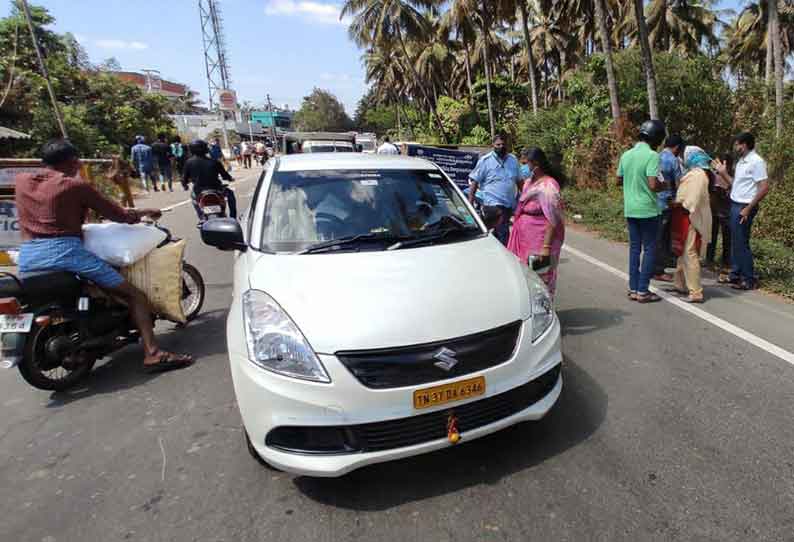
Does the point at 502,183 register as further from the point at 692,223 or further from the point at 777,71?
the point at 777,71

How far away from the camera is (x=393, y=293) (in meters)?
2.46

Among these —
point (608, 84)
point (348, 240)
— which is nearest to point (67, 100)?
point (608, 84)

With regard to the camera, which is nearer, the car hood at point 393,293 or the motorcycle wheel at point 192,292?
the car hood at point 393,293

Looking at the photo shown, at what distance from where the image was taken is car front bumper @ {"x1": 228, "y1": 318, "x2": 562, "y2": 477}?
2172 mm

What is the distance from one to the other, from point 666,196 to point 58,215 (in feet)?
20.1

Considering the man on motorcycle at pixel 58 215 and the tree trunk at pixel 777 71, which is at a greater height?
the tree trunk at pixel 777 71

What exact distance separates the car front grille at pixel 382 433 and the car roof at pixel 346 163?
2.14 m

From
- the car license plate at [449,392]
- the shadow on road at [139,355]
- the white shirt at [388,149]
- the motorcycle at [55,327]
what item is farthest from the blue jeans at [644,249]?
the white shirt at [388,149]

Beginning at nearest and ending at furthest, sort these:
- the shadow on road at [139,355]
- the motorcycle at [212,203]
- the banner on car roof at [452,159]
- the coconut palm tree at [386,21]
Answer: the shadow on road at [139,355]
the motorcycle at [212,203]
the banner on car roof at [452,159]
the coconut palm tree at [386,21]

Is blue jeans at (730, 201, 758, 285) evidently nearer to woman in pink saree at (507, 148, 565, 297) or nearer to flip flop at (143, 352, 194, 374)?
woman in pink saree at (507, 148, 565, 297)

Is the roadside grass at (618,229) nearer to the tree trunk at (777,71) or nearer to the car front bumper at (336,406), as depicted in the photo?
the tree trunk at (777,71)

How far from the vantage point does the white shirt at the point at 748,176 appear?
206 inches

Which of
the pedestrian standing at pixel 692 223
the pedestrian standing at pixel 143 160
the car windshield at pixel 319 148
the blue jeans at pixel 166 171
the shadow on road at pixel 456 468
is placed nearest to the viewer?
the shadow on road at pixel 456 468

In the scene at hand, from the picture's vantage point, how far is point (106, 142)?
75.6 ft
